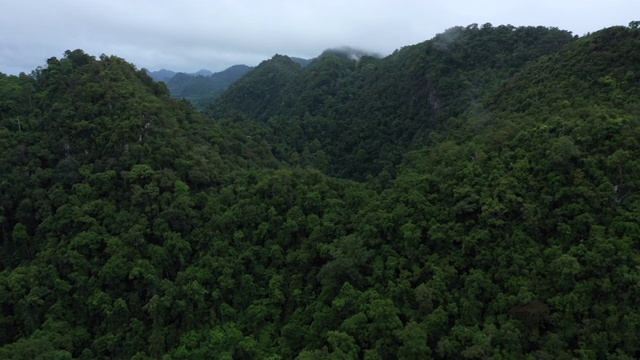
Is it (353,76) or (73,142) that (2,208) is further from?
(353,76)

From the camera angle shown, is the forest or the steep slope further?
the steep slope

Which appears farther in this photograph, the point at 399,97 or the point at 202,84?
the point at 202,84

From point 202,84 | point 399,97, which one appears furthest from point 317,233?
point 202,84

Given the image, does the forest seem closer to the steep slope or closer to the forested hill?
the forested hill

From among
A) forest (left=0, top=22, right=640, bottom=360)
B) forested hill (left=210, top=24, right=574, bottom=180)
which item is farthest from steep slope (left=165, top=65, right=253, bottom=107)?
forest (left=0, top=22, right=640, bottom=360)

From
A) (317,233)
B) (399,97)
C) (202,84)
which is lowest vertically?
(317,233)

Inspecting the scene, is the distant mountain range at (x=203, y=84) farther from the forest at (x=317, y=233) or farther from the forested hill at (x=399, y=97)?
the forest at (x=317, y=233)

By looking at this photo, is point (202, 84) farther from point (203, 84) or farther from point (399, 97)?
point (399, 97)
